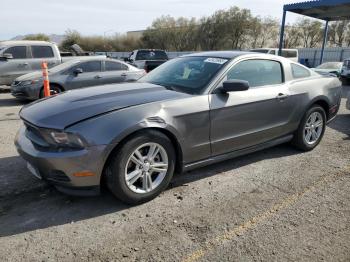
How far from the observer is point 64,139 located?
313cm

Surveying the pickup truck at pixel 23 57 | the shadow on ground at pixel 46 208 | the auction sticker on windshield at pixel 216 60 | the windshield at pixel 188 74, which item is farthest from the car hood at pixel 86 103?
the pickup truck at pixel 23 57

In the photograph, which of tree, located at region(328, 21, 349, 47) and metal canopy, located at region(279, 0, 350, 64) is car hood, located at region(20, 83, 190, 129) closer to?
metal canopy, located at region(279, 0, 350, 64)

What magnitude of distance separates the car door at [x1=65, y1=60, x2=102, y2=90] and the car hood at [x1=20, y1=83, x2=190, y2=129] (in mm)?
5697

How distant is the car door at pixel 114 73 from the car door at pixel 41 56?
301 cm

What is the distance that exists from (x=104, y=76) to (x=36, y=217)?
7.22 meters

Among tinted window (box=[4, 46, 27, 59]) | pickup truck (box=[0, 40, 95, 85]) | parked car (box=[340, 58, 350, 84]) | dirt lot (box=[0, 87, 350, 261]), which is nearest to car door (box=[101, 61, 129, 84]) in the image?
pickup truck (box=[0, 40, 95, 85])

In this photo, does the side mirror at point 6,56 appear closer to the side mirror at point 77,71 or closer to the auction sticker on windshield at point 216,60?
the side mirror at point 77,71

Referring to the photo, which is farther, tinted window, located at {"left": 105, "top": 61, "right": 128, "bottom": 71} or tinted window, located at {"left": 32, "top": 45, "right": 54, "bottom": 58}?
tinted window, located at {"left": 32, "top": 45, "right": 54, "bottom": 58}

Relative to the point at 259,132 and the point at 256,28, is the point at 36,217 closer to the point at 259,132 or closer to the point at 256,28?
the point at 259,132

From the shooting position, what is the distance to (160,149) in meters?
3.54

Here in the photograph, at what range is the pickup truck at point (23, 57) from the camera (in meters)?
11.6

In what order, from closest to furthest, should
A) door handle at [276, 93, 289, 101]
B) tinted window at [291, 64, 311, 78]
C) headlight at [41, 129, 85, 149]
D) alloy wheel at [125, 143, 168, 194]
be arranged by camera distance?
headlight at [41, 129, 85, 149] → alloy wheel at [125, 143, 168, 194] → door handle at [276, 93, 289, 101] → tinted window at [291, 64, 311, 78]

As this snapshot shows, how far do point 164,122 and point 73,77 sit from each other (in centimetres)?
683

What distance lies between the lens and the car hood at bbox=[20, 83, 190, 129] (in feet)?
10.7
